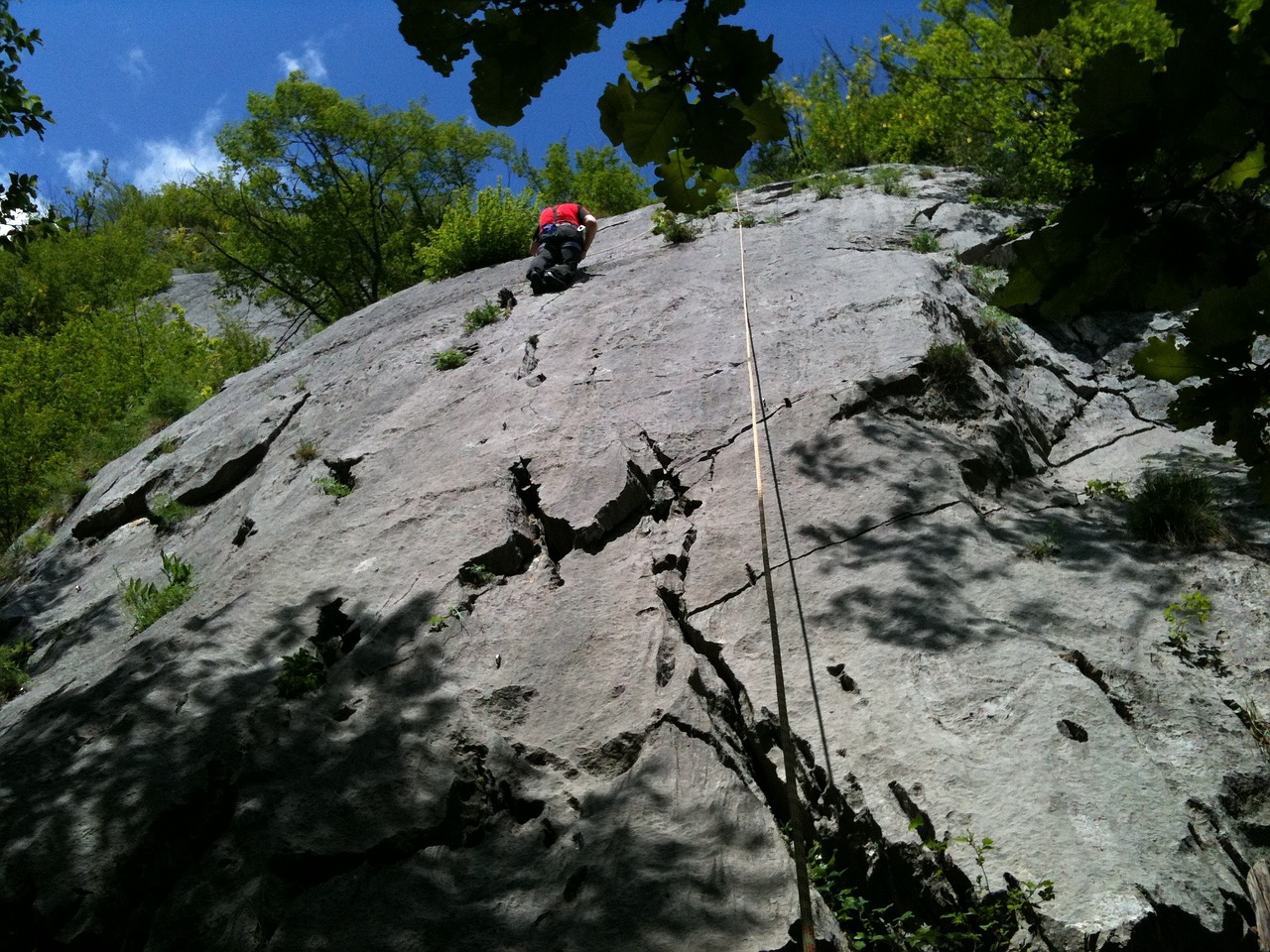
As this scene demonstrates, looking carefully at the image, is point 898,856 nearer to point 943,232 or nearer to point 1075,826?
point 1075,826

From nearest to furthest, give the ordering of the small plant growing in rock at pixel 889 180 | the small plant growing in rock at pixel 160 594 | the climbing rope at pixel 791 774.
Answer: the climbing rope at pixel 791 774 < the small plant growing in rock at pixel 160 594 < the small plant growing in rock at pixel 889 180

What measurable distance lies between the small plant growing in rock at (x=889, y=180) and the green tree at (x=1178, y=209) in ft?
27.5

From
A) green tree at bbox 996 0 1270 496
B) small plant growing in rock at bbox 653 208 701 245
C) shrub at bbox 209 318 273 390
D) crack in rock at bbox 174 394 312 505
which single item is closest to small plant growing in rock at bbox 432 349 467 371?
crack in rock at bbox 174 394 312 505

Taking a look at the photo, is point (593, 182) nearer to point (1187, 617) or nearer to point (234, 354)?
point (234, 354)

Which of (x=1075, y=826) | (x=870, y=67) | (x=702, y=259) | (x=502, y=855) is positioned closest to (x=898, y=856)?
(x=1075, y=826)

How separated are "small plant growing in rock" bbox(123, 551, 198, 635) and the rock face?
14cm

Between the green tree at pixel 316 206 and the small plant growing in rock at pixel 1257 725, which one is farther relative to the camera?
the green tree at pixel 316 206

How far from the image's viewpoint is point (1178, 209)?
5.05 feet

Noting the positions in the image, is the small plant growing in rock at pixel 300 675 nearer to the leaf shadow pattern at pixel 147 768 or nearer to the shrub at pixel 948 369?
the leaf shadow pattern at pixel 147 768

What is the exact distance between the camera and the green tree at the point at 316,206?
672 inches

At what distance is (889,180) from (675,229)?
2620 millimetres

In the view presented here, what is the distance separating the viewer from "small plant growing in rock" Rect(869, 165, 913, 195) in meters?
9.61

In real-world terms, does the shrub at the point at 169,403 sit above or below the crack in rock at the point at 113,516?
above

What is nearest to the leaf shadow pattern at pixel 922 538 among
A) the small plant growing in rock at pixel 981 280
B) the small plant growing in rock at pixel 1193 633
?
the small plant growing in rock at pixel 1193 633
